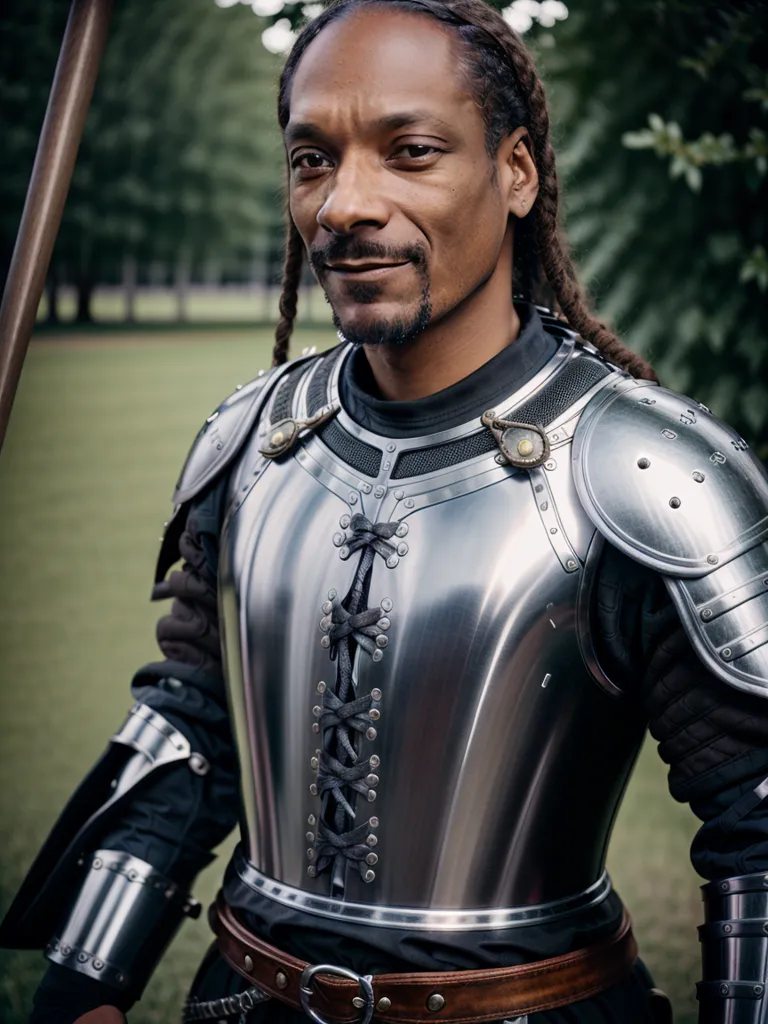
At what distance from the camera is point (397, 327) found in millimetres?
1394

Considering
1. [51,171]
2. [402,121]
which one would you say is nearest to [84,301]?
[51,171]

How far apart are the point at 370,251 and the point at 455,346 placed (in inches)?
7.9

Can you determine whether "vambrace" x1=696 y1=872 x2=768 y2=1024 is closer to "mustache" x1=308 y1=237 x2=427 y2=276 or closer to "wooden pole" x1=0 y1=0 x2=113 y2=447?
"mustache" x1=308 y1=237 x2=427 y2=276

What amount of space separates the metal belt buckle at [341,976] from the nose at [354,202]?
2.95 ft

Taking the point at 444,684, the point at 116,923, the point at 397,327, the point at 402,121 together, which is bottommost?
the point at 116,923

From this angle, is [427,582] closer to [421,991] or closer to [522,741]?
[522,741]

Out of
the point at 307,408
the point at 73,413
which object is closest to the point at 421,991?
the point at 307,408

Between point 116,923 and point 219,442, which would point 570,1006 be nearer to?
point 116,923

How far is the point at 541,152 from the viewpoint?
1.53 m

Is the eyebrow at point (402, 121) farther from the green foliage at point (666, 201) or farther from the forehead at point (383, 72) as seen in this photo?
the green foliage at point (666, 201)

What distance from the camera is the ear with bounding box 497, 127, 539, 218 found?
1.45 metres

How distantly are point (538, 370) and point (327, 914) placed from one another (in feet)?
2.48

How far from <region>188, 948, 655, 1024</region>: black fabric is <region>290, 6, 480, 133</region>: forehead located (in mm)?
1040

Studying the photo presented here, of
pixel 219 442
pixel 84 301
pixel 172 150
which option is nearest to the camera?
pixel 219 442
